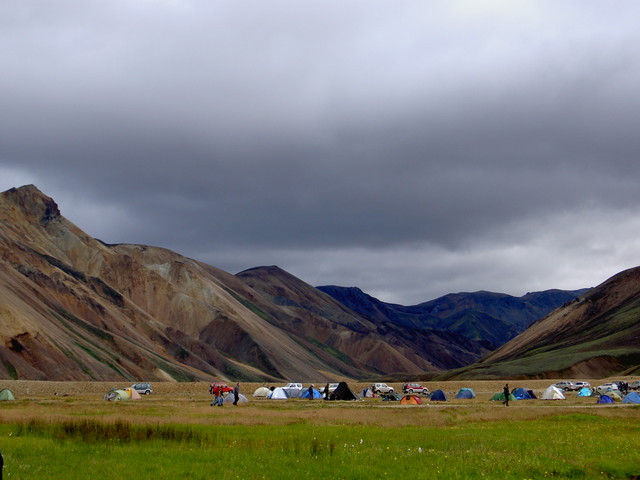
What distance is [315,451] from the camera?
71.5ft

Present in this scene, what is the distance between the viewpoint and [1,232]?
139625 millimetres

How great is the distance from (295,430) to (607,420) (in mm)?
17131

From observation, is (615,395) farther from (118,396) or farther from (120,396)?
(118,396)

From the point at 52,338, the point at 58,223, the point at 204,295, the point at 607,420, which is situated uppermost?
the point at 58,223

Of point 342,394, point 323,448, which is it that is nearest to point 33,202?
point 342,394

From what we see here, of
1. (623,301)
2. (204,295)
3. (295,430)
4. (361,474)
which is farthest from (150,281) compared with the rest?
(361,474)

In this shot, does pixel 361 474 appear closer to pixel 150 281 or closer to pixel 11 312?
pixel 11 312

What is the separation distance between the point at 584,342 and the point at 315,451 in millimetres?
145849

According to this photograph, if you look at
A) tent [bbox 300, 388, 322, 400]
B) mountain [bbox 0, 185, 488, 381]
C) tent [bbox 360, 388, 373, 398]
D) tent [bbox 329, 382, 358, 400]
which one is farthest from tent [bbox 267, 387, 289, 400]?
mountain [bbox 0, 185, 488, 381]

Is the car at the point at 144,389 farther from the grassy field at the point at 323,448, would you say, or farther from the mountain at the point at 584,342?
the mountain at the point at 584,342

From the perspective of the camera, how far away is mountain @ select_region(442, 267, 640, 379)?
12769 centimetres

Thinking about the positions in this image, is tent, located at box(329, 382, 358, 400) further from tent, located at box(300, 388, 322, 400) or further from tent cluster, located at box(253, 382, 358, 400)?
tent, located at box(300, 388, 322, 400)

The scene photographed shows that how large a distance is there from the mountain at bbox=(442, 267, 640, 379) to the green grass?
323ft

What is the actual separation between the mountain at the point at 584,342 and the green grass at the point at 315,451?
323 ft
